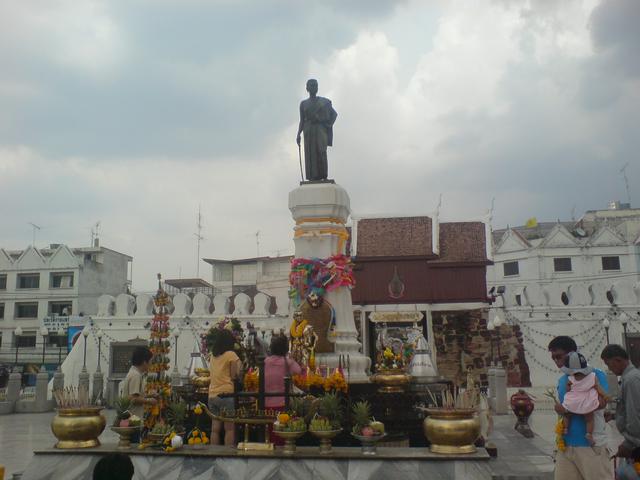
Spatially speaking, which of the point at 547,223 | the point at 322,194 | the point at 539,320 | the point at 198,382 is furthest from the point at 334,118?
the point at 547,223

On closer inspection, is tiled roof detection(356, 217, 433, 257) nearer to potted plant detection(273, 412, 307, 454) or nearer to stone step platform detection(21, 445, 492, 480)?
potted plant detection(273, 412, 307, 454)

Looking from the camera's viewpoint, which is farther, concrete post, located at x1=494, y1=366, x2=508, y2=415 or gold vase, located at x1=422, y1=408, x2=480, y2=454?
concrete post, located at x1=494, y1=366, x2=508, y2=415

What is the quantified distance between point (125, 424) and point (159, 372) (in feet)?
3.66

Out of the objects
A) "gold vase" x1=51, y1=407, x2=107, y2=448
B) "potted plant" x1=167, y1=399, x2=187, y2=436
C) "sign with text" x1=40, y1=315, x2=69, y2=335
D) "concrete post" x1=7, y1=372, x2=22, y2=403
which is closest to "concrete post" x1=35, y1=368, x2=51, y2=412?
"concrete post" x1=7, y1=372, x2=22, y2=403

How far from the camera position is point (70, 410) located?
6109mm

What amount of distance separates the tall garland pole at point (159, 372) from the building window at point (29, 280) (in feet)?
110

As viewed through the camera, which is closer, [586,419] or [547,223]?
[586,419]

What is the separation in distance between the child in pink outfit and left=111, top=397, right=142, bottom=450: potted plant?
4.42 meters

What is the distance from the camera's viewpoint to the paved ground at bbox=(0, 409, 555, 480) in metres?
8.27

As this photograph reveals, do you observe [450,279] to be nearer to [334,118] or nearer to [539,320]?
[539,320]

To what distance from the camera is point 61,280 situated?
122 ft

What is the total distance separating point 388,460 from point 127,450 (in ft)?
9.04

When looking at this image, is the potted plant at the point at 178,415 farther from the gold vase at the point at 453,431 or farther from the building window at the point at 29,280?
the building window at the point at 29,280

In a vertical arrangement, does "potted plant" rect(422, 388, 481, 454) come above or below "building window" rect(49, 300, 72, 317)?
below
